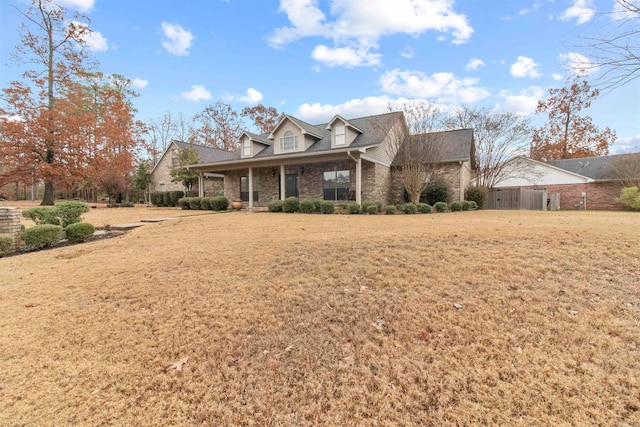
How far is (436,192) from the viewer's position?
52.9 feet

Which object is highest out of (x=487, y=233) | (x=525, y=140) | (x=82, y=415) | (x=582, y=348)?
(x=525, y=140)

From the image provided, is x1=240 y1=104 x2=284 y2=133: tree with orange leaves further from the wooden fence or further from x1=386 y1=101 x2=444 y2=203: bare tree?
the wooden fence

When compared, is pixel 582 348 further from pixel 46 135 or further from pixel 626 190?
pixel 46 135

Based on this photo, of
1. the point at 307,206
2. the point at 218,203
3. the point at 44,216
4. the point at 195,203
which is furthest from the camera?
the point at 195,203

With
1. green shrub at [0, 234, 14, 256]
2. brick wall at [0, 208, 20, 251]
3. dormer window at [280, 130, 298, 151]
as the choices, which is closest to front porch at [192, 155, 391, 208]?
dormer window at [280, 130, 298, 151]

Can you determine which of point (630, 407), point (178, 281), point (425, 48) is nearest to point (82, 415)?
point (178, 281)

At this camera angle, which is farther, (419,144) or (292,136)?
(292,136)

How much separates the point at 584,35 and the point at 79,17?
2800 cm

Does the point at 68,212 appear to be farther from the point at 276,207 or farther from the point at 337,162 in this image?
the point at 337,162

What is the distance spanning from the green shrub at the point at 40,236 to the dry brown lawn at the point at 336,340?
2853 mm

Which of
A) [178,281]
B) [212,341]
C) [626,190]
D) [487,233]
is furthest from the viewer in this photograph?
[626,190]

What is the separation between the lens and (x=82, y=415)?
2.01 meters

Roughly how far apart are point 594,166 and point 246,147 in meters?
26.1

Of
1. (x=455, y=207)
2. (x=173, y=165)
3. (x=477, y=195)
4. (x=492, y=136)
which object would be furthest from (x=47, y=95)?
(x=492, y=136)
